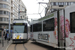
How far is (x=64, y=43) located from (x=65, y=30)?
2.88 feet

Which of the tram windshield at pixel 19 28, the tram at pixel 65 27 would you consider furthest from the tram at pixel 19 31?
the tram at pixel 65 27

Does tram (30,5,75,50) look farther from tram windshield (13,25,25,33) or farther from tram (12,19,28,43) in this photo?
tram windshield (13,25,25,33)

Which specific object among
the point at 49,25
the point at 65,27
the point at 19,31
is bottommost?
the point at 19,31

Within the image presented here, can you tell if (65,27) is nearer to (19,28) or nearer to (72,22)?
(72,22)

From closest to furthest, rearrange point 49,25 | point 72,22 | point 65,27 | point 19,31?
point 72,22 < point 65,27 < point 49,25 < point 19,31

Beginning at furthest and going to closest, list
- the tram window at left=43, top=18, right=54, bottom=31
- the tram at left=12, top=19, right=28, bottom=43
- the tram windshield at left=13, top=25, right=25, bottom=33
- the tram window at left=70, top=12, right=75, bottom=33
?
the tram windshield at left=13, top=25, right=25, bottom=33 < the tram at left=12, top=19, right=28, bottom=43 < the tram window at left=43, top=18, right=54, bottom=31 < the tram window at left=70, top=12, right=75, bottom=33

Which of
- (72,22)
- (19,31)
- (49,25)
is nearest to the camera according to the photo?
(72,22)

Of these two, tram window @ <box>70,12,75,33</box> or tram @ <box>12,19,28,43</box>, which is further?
tram @ <box>12,19,28,43</box>

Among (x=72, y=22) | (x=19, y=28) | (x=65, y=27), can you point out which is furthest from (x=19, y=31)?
(x=72, y=22)

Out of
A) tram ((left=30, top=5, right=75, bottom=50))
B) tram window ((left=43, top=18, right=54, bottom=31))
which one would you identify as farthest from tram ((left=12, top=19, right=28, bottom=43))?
tram ((left=30, top=5, right=75, bottom=50))

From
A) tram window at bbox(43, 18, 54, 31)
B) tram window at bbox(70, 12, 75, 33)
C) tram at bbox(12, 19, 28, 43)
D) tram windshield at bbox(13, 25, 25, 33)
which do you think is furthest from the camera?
tram windshield at bbox(13, 25, 25, 33)

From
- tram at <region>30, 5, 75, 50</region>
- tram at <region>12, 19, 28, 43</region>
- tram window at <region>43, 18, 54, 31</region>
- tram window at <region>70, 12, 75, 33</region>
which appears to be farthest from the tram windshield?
tram window at <region>70, 12, 75, 33</region>

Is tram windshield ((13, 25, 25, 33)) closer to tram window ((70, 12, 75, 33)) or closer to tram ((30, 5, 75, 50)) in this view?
tram ((30, 5, 75, 50))

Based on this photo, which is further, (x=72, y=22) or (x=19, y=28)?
(x=19, y=28)
